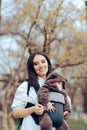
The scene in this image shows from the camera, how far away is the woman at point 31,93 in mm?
2520

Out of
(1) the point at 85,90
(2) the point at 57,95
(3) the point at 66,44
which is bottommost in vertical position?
(1) the point at 85,90

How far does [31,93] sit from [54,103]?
0.60 feet

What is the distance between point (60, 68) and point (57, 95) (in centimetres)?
336

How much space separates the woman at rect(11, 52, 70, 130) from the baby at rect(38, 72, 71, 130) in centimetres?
5

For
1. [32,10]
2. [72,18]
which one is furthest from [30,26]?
[72,18]

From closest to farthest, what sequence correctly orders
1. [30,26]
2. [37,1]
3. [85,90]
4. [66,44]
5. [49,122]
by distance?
[49,122] < [37,1] < [30,26] < [66,44] < [85,90]

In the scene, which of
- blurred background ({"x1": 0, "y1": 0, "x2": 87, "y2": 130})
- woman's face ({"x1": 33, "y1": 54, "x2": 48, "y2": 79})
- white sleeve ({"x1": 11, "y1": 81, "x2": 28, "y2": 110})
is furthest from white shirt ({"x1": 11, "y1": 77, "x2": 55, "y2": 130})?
blurred background ({"x1": 0, "y1": 0, "x2": 87, "y2": 130})

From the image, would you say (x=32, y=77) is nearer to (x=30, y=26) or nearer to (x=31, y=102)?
(x=31, y=102)

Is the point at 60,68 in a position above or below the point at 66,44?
below

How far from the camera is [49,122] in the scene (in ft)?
8.28

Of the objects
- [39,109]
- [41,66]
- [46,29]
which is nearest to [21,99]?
[39,109]

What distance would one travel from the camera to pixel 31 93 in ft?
8.51

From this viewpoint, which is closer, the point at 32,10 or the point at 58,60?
the point at 32,10

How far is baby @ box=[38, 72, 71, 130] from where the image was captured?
253 centimetres
